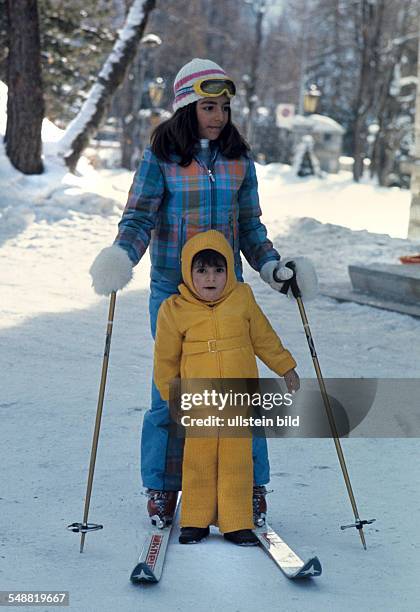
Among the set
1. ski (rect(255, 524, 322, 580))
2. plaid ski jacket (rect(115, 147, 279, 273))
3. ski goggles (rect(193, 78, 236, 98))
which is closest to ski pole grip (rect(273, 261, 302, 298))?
plaid ski jacket (rect(115, 147, 279, 273))

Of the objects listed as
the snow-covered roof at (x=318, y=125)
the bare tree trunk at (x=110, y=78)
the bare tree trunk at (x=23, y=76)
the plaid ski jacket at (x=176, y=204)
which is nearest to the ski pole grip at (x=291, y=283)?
the plaid ski jacket at (x=176, y=204)

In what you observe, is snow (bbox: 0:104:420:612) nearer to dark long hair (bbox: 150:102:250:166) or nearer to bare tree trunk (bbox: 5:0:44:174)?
dark long hair (bbox: 150:102:250:166)

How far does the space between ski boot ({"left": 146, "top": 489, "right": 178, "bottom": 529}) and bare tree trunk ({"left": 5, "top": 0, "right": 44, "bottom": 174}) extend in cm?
1173

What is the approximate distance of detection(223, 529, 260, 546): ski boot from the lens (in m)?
3.99

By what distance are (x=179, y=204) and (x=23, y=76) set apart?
38.0 feet

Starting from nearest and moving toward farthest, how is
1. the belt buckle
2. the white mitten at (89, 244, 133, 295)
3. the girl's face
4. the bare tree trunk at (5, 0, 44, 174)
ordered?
the belt buckle < the white mitten at (89, 244, 133, 295) < the girl's face < the bare tree trunk at (5, 0, 44, 174)

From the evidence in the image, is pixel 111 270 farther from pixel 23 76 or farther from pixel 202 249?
pixel 23 76

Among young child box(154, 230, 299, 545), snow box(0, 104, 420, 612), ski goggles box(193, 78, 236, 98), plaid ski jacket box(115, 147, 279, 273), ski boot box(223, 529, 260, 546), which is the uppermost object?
ski goggles box(193, 78, 236, 98)

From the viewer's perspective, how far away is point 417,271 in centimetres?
971

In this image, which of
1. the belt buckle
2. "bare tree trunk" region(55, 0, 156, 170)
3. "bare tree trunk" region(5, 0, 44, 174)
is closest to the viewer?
the belt buckle

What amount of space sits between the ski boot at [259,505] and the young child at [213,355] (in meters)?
0.10

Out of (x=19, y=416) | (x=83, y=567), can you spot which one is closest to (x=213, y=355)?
(x=83, y=567)

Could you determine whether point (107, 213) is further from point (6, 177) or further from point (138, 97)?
point (138, 97)

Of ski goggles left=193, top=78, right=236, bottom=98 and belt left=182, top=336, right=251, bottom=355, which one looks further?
ski goggles left=193, top=78, right=236, bottom=98
